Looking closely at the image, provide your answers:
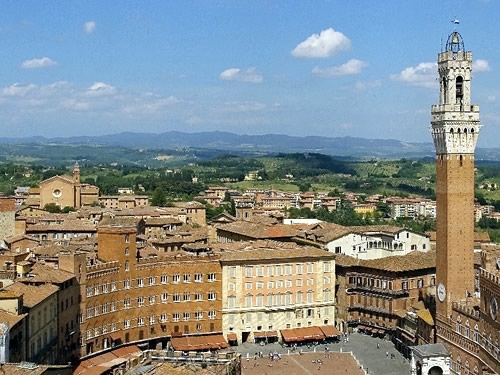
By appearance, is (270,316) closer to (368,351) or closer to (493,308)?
(368,351)

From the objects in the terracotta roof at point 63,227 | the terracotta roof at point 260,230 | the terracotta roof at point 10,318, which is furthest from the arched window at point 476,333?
the terracotta roof at point 63,227

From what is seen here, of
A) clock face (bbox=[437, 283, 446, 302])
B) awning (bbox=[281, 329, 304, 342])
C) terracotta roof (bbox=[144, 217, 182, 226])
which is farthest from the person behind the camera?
terracotta roof (bbox=[144, 217, 182, 226])

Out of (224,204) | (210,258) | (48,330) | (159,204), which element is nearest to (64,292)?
(48,330)

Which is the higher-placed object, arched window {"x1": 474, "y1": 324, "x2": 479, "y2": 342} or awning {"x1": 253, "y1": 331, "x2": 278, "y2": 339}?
arched window {"x1": 474, "y1": 324, "x2": 479, "y2": 342}

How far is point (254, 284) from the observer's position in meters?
61.1

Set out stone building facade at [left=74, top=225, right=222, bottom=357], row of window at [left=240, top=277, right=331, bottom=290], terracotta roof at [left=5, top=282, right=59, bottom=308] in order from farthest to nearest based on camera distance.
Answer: row of window at [left=240, top=277, right=331, bottom=290], stone building facade at [left=74, top=225, right=222, bottom=357], terracotta roof at [left=5, top=282, right=59, bottom=308]

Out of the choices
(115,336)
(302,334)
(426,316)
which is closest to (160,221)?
(302,334)

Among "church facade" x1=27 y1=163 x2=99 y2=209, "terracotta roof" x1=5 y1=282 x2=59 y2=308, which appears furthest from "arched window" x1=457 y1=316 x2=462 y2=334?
"church facade" x1=27 y1=163 x2=99 y2=209

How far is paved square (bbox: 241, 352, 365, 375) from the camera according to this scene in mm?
51500

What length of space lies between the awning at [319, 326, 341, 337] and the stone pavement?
89 cm

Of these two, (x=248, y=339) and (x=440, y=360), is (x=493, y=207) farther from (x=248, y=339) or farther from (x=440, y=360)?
(x=440, y=360)

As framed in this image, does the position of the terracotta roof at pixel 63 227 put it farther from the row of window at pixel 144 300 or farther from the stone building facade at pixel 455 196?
the stone building facade at pixel 455 196

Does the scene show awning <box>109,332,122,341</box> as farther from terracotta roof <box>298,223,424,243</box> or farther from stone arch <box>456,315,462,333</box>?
terracotta roof <box>298,223,424,243</box>

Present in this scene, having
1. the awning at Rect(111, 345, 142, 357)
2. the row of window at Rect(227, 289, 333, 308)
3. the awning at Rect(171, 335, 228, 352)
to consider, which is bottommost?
the awning at Rect(171, 335, 228, 352)
